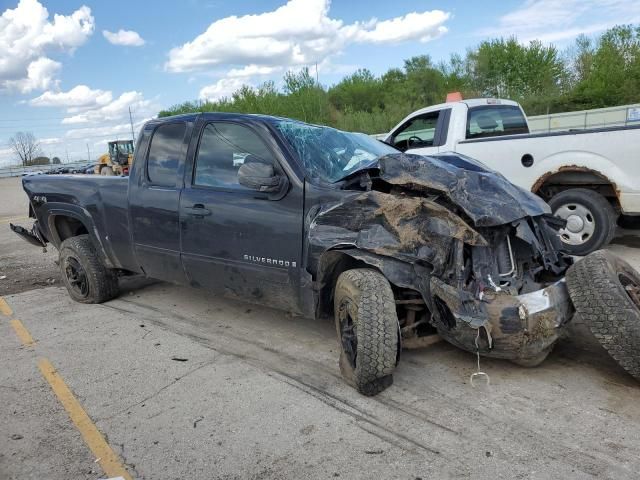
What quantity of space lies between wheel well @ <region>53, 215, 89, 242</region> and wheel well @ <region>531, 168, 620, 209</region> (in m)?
5.48

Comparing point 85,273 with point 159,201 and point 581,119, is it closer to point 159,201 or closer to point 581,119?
point 159,201

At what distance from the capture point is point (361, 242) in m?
3.45

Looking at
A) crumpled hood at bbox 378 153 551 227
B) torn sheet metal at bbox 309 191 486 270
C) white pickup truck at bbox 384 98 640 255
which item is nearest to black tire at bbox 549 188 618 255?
white pickup truck at bbox 384 98 640 255

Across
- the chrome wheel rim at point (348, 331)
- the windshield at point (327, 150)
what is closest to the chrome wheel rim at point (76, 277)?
the windshield at point (327, 150)

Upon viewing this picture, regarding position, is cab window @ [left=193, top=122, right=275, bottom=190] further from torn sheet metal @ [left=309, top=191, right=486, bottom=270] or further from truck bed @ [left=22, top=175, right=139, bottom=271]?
truck bed @ [left=22, top=175, right=139, bottom=271]

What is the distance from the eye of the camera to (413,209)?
3371 millimetres

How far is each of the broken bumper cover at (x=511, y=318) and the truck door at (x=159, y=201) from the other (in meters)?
2.49

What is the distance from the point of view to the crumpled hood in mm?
3285

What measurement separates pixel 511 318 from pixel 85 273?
4468 mm

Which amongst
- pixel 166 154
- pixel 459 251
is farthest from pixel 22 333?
pixel 459 251

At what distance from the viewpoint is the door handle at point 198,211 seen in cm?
434

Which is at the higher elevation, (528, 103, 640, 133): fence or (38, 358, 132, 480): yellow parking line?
(528, 103, 640, 133): fence

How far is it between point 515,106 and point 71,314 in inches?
271

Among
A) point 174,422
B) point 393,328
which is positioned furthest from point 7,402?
point 393,328
